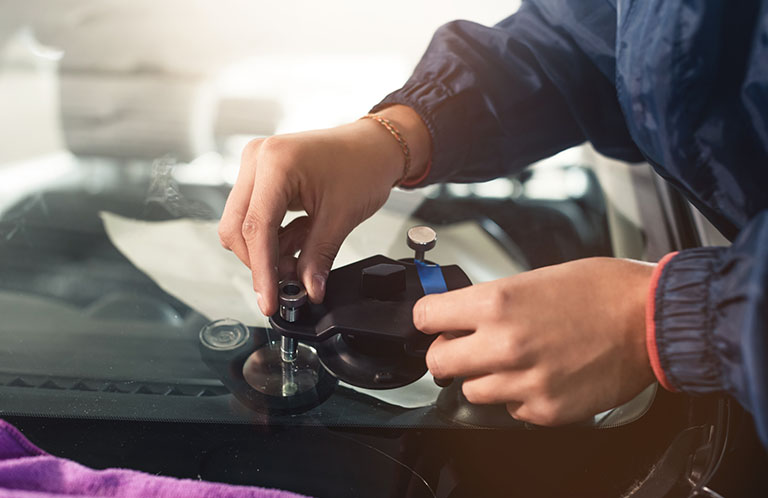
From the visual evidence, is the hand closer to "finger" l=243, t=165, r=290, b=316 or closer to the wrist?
"finger" l=243, t=165, r=290, b=316

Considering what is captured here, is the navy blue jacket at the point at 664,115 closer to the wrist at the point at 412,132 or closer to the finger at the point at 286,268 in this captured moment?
the wrist at the point at 412,132

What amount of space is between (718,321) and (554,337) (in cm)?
11

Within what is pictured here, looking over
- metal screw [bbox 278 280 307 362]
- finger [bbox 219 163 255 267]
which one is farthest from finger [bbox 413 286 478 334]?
finger [bbox 219 163 255 267]

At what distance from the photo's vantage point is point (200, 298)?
0.72 m

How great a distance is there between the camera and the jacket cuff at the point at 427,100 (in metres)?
0.75

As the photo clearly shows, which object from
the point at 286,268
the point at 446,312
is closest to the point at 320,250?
the point at 286,268

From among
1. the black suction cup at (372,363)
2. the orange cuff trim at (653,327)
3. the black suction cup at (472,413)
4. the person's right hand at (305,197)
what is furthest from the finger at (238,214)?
the orange cuff trim at (653,327)

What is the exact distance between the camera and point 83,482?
453 millimetres

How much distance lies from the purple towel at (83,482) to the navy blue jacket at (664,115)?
32 cm

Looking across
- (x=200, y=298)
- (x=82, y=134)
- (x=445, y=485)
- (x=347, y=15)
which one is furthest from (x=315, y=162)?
(x=347, y=15)

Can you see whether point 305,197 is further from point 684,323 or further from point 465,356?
point 684,323

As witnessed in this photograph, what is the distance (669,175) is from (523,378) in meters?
0.30

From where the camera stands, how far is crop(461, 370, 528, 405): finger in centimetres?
51

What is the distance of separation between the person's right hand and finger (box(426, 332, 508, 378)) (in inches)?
4.7
